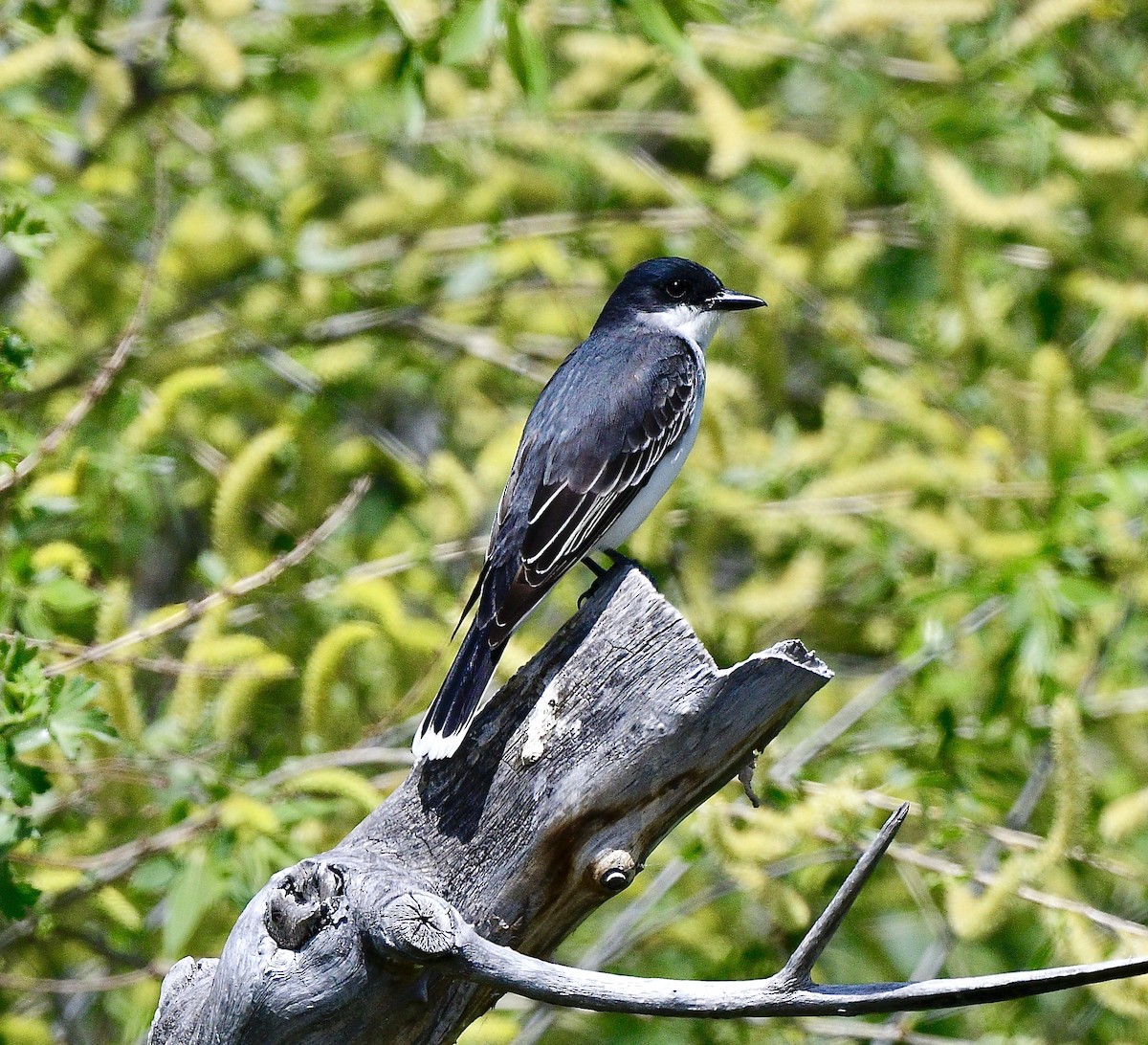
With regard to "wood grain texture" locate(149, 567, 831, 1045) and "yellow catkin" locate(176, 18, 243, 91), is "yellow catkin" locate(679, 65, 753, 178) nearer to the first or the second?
"yellow catkin" locate(176, 18, 243, 91)

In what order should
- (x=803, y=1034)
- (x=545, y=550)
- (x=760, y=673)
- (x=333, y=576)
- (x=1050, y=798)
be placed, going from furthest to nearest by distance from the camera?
1. (x=1050, y=798)
2. (x=333, y=576)
3. (x=803, y=1034)
4. (x=545, y=550)
5. (x=760, y=673)

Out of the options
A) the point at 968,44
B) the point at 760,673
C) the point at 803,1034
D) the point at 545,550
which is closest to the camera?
the point at 760,673

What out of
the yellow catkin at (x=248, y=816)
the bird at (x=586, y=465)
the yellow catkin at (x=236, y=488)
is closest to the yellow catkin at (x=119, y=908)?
the yellow catkin at (x=248, y=816)

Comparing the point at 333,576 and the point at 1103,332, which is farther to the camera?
the point at 1103,332

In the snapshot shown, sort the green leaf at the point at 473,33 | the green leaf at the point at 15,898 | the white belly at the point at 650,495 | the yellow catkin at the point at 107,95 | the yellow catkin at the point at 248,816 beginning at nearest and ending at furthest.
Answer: the green leaf at the point at 15,898, the yellow catkin at the point at 248,816, the green leaf at the point at 473,33, the white belly at the point at 650,495, the yellow catkin at the point at 107,95

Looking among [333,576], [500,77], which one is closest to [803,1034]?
[333,576]

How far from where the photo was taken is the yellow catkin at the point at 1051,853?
172 inches

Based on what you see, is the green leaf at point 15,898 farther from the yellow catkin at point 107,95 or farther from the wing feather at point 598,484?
the yellow catkin at point 107,95

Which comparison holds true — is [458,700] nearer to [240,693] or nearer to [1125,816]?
[240,693]

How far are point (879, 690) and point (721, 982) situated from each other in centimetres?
342

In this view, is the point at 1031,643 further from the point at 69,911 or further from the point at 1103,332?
the point at 69,911

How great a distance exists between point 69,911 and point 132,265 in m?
Answer: 2.82

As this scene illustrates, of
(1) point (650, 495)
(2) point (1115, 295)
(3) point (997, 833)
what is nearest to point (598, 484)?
(1) point (650, 495)

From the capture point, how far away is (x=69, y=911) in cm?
555
